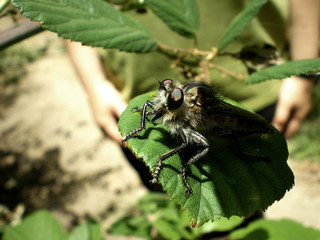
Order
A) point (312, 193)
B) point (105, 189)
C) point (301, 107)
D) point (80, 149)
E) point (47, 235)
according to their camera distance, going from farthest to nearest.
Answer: point (80, 149)
point (105, 189)
point (312, 193)
point (301, 107)
point (47, 235)

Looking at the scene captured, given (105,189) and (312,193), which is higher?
(105,189)

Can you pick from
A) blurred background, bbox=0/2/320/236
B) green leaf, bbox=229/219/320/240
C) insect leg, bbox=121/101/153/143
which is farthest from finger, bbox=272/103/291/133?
blurred background, bbox=0/2/320/236

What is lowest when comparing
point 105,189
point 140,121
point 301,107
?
point 105,189

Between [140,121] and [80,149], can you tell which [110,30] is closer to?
[140,121]

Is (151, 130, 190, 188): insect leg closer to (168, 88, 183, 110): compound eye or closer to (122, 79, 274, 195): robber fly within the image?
(122, 79, 274, 195): robber fly

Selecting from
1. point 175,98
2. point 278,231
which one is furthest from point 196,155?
point 278,231

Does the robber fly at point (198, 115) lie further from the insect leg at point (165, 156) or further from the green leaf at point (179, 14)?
the green leaf at point (179, 14)

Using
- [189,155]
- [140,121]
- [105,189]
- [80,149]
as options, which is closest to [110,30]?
[140,121]
